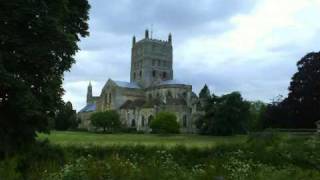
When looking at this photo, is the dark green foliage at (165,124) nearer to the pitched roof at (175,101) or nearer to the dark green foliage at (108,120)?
the pitched roof at (175,101)

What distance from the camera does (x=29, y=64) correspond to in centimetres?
1927

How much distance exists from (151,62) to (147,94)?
46.9ft

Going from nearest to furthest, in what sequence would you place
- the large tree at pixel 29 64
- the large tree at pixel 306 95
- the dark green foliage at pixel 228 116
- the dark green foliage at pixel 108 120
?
the large tree at pixel 29 64
the large tree at pixel 306 95
the dark green foliage at pixel 228 116
the dark green foliage at pixel 108 120

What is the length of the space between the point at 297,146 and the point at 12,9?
45.5 feet

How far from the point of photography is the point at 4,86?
59.5 feet

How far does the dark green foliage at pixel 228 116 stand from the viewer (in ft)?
272

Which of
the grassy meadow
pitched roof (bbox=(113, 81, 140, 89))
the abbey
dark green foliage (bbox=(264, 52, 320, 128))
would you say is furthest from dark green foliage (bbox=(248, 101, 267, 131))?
the grassy meadow

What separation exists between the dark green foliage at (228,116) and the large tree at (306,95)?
1416 cm

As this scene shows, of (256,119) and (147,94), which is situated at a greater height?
(147,94)

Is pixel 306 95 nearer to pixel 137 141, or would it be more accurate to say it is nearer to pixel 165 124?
pixel 137 141

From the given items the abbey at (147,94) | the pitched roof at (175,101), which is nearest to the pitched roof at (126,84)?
the abbey at (147,94)

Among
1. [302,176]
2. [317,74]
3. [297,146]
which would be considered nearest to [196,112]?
[317,74]

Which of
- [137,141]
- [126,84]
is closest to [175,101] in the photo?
[126,84]

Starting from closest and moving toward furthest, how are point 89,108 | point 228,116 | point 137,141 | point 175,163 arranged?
point 175,163, point 137,141, point 228,116, point 89,108
